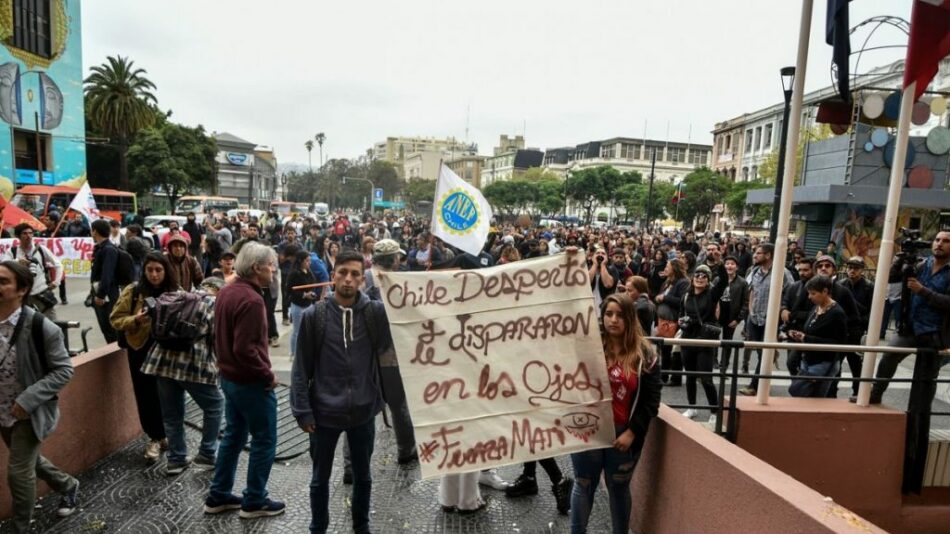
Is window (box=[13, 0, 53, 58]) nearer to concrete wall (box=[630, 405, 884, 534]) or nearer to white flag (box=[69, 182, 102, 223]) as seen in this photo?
white flag (box=[69, 182, 102, 223])

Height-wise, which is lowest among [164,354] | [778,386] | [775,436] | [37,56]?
[778,386]

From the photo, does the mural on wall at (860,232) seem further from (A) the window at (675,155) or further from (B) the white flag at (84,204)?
(A) the window at (675,155)

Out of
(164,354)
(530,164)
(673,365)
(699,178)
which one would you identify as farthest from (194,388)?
(530,164)

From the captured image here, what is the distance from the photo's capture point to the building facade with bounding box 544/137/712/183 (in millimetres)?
99250

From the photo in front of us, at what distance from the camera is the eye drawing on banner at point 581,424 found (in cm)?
338

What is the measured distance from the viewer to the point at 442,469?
3.27 meters

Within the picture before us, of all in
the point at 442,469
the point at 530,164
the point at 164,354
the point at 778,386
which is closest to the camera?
the point at 442,469

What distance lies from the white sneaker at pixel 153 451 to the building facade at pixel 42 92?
93.3ft

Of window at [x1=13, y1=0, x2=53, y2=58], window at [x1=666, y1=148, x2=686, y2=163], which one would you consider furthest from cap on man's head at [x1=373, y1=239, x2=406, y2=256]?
window at [x1=666, y1=148, x2=686, y2=163]

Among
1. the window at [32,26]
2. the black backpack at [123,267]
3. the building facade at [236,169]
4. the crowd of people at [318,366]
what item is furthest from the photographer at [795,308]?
the building facade at [236,169]

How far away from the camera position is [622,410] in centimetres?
339

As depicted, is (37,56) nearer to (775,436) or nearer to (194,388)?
(194,388)

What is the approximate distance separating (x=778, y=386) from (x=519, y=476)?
5099 millimetres

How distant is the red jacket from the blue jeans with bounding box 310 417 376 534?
62 cm
